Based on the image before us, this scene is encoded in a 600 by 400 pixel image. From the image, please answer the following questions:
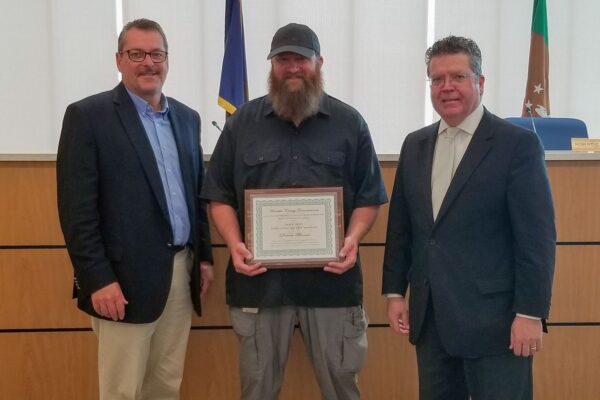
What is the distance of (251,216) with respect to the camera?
6.52ft

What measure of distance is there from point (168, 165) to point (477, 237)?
1.19 meters

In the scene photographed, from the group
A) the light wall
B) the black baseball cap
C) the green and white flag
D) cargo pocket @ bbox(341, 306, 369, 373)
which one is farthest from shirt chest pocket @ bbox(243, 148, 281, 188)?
the green and white flag

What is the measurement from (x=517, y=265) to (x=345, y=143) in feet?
2.62

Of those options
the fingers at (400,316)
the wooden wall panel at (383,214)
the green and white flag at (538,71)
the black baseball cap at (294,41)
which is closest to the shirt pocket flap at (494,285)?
the fingers at (400,316)

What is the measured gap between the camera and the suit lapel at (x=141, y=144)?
6.32 feet

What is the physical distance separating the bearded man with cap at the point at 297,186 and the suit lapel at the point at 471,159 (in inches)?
17.5

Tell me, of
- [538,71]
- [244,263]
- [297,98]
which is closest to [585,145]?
[538,71]

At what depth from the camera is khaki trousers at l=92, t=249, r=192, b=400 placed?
78.0 inches

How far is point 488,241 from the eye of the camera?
167 centimetres

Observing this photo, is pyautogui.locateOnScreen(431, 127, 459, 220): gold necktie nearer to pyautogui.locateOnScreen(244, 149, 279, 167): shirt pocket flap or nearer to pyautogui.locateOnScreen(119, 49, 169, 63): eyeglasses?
pyautogui.locateOnScreen(244, 149, 279, 167): shirt pocket flap

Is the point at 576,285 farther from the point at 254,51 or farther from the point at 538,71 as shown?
the point at 254,51

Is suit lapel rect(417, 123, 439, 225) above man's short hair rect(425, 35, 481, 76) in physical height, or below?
below

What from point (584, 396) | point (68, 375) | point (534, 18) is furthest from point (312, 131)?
point (534, 18)

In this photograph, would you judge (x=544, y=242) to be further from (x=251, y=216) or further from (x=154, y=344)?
(x=154, y=344)
